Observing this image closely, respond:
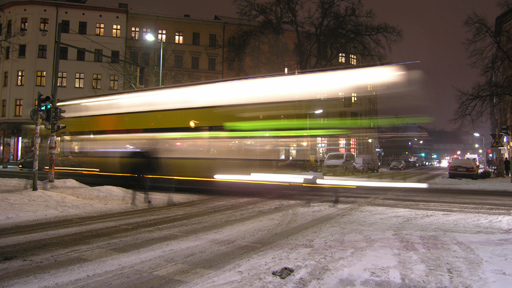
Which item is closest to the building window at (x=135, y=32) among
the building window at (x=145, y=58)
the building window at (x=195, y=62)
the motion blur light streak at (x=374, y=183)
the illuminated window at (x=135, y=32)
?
the illuminated window at (x=135, y=32)

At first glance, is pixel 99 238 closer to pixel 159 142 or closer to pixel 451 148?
pixel 159 142

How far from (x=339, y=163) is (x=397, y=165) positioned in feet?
5.28

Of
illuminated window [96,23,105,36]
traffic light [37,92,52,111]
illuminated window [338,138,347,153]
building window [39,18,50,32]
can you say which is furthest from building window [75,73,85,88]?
illuminated window [338,138,347,153]

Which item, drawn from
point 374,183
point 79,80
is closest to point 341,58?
point 374,183

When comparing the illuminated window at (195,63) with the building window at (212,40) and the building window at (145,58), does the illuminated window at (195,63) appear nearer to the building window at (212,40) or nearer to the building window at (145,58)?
the building window at (212,40)

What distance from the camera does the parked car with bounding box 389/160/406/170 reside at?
9.15 metres

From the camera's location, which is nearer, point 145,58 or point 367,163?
point 367,163

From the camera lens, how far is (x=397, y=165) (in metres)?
9.75

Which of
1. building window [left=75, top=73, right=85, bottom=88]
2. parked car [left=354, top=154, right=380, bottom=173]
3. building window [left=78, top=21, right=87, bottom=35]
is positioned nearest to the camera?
parked car [left=354, top=154, right=380, bottom=173]

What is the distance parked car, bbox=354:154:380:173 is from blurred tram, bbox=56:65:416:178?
26.4 inches

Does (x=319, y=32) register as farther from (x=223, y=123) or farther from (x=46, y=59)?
(x=46, y=59)

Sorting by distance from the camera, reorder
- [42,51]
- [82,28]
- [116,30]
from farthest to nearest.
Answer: [116,30]
[82,28]
[42,51]

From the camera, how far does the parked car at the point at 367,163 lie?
9045 millimetres

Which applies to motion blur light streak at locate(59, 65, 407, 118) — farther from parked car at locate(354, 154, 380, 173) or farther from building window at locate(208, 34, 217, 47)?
building window at locate(208, 34, 217, 47)
